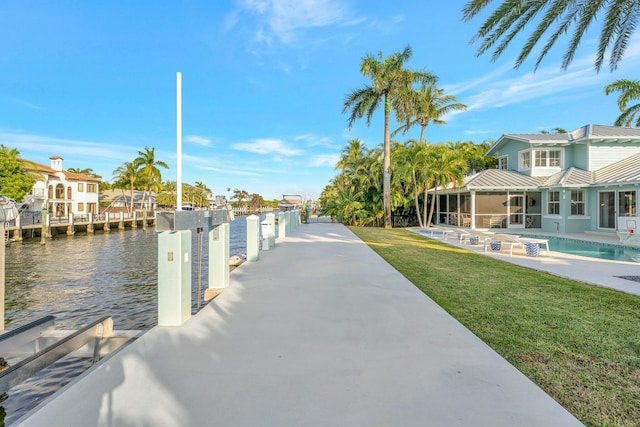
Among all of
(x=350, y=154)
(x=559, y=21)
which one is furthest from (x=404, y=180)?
(x=559, y=21)

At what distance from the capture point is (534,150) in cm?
2172

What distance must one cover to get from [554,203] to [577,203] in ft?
3.69

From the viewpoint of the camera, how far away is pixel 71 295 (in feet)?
35.7

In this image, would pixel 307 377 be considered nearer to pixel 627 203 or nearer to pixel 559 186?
pixel 559 186

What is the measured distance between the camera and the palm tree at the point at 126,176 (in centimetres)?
5634

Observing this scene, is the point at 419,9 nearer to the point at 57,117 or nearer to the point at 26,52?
the point at 26,52

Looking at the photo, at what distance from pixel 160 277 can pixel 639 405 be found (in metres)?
4.87

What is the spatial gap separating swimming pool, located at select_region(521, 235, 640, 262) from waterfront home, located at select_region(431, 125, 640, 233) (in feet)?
15.3

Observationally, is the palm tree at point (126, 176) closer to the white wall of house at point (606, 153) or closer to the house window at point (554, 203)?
the house window at point (554, 203)

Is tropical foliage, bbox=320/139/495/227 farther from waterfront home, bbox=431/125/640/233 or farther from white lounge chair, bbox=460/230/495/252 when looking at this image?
white lounge chair, bbox=460/230/495/252

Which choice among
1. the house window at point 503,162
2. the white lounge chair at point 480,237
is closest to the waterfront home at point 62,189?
the white lounge chair at point 480,237

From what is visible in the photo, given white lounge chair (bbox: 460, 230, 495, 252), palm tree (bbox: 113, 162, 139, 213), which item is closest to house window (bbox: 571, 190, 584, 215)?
white lounge chair (bbox: 460, 230, 495, 252)

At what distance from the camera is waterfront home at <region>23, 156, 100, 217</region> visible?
40.4 meters

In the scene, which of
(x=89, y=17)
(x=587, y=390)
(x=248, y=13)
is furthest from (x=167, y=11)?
(x=587, y=390)
